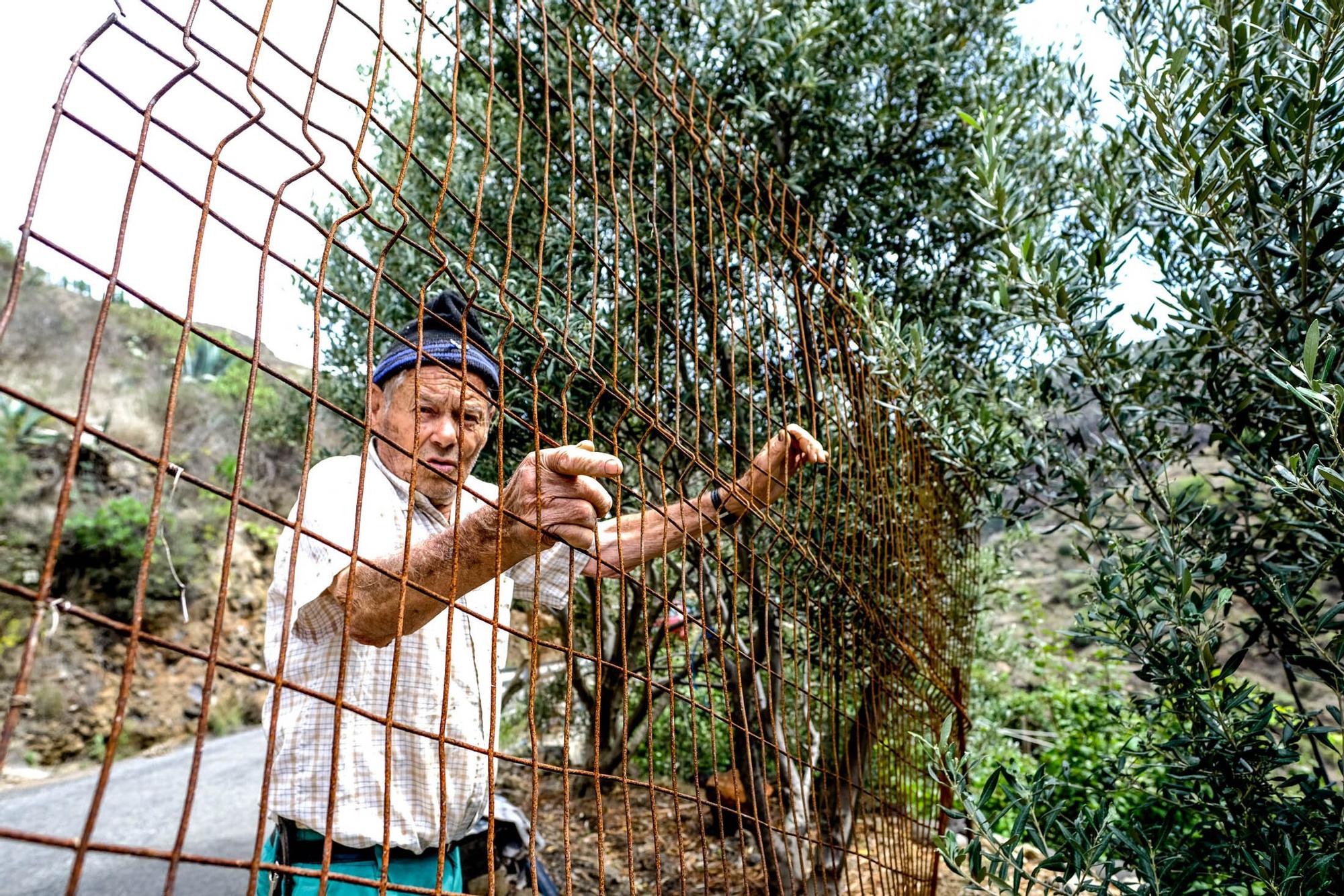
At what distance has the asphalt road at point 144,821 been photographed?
6.47 metres

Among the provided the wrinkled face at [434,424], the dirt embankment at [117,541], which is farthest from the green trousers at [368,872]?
the dirt embankment at [117,541]

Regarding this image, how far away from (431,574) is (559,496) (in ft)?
0.82

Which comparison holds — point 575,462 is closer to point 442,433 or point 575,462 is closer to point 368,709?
point 442,433

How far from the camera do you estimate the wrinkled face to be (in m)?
2.25

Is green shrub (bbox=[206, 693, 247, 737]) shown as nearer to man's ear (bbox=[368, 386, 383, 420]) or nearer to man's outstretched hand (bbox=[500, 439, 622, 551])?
man's ear (bbox=[368, 386, 383, 420])

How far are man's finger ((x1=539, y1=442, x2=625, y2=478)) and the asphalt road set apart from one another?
12.3 ft

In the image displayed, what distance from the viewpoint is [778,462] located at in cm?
238

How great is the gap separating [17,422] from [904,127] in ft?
64.7

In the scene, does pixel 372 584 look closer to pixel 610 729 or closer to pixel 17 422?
pixel 610 729

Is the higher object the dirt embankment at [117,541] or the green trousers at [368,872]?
the dirt embankment at [117,541]

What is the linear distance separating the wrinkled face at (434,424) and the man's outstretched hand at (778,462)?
676 mm

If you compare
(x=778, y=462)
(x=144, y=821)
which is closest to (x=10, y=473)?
(x=144, y=821)

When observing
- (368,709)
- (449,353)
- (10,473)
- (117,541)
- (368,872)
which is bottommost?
(368,872)

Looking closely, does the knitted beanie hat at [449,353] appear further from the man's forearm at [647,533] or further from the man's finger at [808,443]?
the man's finger at [808,443]
